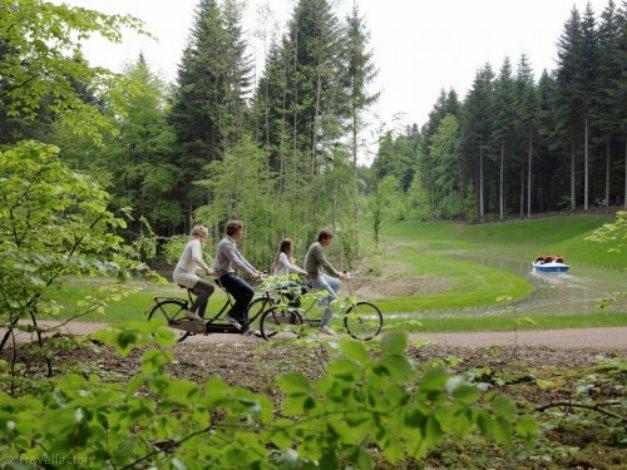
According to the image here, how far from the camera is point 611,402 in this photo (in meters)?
4.44

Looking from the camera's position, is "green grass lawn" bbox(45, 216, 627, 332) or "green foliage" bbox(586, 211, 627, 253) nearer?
"green foliage" bbox(586, 211, 627, 253)

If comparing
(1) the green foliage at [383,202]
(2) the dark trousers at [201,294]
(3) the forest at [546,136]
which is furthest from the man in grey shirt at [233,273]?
(3) the forest at [546,136]

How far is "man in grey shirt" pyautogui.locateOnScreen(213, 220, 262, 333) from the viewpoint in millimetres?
8797

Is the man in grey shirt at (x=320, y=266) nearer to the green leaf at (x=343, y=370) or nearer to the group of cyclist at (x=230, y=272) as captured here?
the group of cyclist at (x=230, y=272)

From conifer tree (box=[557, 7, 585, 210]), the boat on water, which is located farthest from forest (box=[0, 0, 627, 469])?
the boat on water

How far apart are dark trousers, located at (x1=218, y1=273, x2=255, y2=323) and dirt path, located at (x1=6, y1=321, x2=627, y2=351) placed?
1.97 ft

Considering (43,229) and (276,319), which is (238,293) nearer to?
(276,319)

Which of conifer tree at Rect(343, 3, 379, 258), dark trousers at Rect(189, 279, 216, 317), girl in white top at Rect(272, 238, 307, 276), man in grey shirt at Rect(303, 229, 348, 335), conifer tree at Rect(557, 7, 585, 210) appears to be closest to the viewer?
dark trousers at Rect(189, 279, 216, 317)

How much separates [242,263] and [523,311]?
11.6 m

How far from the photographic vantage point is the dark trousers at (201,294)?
8.88 metres

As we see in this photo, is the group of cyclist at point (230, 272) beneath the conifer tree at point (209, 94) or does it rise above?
beneath

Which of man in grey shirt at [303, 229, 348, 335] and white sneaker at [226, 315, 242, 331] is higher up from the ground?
man in grey shirt at [303, 229, 348, 335]

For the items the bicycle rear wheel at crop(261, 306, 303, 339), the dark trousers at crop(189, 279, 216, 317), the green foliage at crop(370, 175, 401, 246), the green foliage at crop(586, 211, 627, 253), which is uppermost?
the green foliage at crop(370, 175, 401, 246)

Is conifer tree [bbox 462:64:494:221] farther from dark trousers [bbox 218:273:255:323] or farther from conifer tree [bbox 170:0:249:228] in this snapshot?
dark trousers [bbox 218:273:255:323]
